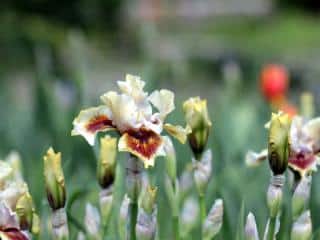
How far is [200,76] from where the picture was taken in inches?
386

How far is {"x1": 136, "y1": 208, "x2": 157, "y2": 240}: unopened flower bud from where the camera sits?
1.02m

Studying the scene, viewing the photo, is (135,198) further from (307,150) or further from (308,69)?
(308,69)

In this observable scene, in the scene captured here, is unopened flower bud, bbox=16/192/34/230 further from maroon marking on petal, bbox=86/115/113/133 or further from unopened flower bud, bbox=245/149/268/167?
unopened flower bud, bbox=245/149/268/167

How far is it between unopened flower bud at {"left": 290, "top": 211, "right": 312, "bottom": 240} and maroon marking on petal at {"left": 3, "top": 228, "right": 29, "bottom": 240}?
30 centimetres

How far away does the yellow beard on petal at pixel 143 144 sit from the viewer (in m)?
1.01

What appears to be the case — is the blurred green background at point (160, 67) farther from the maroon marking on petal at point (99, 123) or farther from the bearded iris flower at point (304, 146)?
the maroon marking on petal at point (99, 123)

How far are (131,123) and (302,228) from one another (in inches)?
8.8

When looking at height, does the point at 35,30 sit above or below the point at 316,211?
above

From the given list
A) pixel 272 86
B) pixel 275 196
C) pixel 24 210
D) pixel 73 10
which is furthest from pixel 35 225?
pixel 73 10

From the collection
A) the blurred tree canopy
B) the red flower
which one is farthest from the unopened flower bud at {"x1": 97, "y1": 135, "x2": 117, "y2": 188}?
the blurred tree canopy

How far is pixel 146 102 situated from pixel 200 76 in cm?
873

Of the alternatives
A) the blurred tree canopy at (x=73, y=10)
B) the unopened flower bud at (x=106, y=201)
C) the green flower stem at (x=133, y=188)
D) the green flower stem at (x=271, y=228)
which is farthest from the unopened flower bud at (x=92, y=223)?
the blurred tree canopy at (x=73, y=10)

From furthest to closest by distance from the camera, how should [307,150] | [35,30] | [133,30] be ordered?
[133,30]
[35,30]
[307,150]

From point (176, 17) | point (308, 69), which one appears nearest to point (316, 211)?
point (308, 69)
